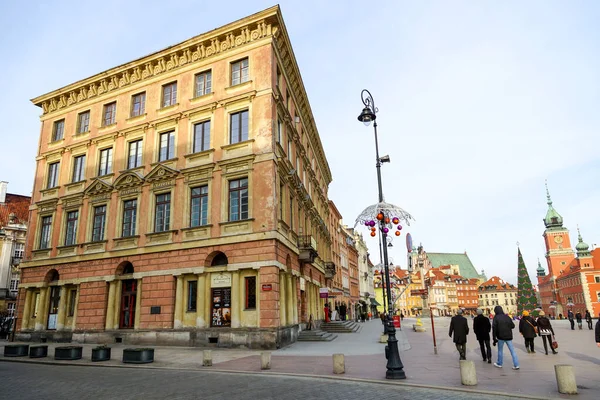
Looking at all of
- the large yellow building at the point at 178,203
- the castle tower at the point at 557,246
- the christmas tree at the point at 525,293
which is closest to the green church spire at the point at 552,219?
the castle tower at the point at 557,246

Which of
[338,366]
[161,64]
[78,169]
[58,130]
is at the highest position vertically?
[161,64]

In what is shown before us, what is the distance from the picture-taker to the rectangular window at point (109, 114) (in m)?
27.0

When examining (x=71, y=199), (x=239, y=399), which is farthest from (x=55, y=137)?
(x=239, y=399)

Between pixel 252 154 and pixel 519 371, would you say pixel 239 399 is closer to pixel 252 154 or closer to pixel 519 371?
pixel 519 371

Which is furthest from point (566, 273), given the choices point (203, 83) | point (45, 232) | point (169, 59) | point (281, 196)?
point (45, 232)

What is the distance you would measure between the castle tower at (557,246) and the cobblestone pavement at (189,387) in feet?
476

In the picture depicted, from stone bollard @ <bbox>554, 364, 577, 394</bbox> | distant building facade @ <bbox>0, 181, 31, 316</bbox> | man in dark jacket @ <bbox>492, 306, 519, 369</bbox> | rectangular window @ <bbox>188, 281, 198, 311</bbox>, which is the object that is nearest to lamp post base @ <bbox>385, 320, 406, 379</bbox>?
stone bollard @ <bbox>554, 364, 577, 394</bbox>

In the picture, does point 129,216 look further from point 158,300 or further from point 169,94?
point 169,94

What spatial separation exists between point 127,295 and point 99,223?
5399 mm

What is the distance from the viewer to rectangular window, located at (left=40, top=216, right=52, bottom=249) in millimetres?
27016

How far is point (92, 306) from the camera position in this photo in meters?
23.4

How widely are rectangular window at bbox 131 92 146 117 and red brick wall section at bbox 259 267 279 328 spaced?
47.5ft

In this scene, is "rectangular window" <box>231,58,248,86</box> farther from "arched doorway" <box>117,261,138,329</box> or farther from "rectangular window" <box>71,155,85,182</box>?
"arched doorway" <box>117,261,138,329</box>

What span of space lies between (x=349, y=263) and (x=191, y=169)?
4627 cm
